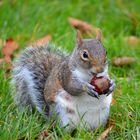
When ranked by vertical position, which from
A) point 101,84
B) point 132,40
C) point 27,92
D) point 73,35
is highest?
point 101,84

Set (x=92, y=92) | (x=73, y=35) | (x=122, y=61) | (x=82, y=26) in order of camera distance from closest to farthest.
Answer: (x=92, y=92) → (x=122, y=61) → (x=73, y=35) → (x=82, y=26)

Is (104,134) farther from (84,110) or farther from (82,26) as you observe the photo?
(82,26)

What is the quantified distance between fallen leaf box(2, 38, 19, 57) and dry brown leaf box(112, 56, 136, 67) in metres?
0.60

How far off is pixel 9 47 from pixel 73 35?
0.44 meters

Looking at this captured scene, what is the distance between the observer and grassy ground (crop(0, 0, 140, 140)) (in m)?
2.82

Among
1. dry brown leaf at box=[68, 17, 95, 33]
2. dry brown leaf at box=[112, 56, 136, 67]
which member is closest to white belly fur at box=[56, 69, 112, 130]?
dry brown leaf at box=[112, 56, 136, 67]

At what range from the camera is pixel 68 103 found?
2801mm

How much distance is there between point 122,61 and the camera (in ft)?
12.2

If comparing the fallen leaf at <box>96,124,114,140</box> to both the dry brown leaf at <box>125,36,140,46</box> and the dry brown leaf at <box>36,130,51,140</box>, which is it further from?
the dry brown leaf at <box>125,36,140,46</box>

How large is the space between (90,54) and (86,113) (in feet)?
0.89

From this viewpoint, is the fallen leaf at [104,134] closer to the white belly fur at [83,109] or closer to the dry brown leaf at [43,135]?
the white belly fur at [83,109]

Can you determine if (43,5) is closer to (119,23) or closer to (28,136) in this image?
(119,23)

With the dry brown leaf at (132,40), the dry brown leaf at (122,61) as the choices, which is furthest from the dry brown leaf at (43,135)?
the dry brown leaf at (132,40)

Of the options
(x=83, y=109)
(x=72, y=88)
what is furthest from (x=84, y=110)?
(x=72, y=88)
